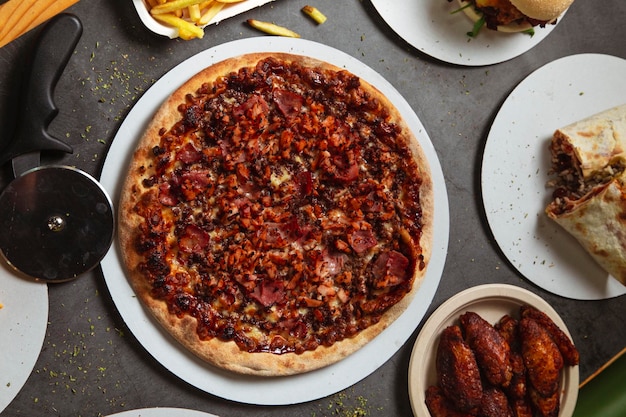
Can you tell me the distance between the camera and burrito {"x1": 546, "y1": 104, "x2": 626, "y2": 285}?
4410 mm

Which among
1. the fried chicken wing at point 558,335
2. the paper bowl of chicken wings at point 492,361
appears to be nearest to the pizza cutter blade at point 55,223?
the paper bowl of chicken wings at point 492,361

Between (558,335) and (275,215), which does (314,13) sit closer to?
(275,215)

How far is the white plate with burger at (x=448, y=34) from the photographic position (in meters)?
4.46

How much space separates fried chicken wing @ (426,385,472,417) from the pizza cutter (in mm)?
2267

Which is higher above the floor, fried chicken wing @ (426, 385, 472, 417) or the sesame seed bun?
the sesame seed bun

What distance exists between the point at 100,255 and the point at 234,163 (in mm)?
951

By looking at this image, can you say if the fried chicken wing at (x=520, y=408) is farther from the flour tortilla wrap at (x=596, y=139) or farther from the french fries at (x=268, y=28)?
the french fries at (x=268, y=28)

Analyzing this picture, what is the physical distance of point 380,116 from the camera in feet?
14.1

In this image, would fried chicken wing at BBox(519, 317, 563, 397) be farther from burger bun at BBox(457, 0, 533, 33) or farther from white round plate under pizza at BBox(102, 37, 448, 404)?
burger bun at BBox(457, 0, 533, 33)

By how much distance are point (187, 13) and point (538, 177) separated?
8.58 ft

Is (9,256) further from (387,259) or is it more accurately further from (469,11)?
(469,11)

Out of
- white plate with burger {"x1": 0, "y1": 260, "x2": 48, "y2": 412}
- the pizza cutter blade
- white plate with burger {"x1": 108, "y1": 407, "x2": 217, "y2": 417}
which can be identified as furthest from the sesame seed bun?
white plate with burger {"x1": 0, "y1": 260, "x2": 48, "y2": 412}

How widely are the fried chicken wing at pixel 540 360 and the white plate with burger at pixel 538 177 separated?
44cm

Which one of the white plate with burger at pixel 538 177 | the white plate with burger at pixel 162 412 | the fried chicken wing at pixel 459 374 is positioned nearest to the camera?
the white plate with burger at pixel 162 412
